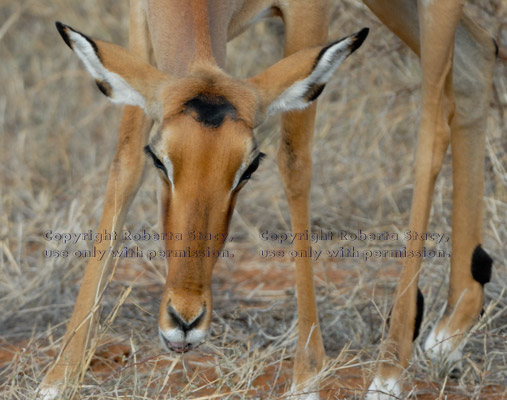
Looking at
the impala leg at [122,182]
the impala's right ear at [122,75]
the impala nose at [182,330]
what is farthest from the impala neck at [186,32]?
the impala nose at [182,330]

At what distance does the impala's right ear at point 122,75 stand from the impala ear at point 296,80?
0.51m

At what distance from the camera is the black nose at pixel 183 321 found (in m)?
4.33

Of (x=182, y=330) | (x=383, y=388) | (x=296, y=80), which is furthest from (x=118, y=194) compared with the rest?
(x=383, y=388)

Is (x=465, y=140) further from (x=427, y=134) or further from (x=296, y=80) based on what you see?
(x=296, y=80)

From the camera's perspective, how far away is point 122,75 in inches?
191

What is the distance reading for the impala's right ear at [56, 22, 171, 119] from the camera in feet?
15.7

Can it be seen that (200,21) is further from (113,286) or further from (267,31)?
(267,31)

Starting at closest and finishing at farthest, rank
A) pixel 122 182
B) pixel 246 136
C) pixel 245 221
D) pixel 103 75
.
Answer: pixel 246 136 → pixel 103 75 → pixel 122 182 → pixel 245 221

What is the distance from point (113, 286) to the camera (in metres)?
7.26

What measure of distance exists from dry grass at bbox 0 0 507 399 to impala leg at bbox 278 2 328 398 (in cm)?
17

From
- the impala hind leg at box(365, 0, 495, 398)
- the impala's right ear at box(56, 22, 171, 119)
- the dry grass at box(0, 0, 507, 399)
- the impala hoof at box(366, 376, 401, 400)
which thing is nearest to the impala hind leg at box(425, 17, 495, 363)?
the impala hind leg at box(365, 0, 495, 398)

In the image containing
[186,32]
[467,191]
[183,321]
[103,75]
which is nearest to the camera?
[183,321]

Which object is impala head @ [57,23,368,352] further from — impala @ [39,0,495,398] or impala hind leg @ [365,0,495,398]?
impala hind leg @ [365,0,495,398]

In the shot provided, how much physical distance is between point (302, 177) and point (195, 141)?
1842 millimetres
